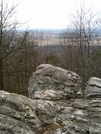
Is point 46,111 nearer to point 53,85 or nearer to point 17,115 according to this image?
point 17,115

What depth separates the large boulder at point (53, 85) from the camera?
5.42 meters

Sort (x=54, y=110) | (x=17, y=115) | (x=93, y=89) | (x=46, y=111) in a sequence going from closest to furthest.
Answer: (x=17, y=115)
(x=46, y=111)
(x=54, y=110)
(x=93, y=89)

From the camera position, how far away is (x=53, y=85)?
18.7 feet

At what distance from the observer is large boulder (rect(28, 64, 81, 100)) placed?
17.8 ft

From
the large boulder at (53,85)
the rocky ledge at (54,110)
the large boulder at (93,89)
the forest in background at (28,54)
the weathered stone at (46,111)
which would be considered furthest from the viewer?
the forest in background at (28,54)

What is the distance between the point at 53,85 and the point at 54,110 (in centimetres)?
148

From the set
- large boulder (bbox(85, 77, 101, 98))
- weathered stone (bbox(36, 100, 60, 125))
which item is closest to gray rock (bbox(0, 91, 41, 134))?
weathered stone (bbox(36, 100, 60, 125))

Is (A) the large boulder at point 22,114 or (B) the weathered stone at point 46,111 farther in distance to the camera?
(B) the weathered stone at point 46,111

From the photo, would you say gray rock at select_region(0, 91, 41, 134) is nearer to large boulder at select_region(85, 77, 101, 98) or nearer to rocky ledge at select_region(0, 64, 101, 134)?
rocky ledge at select_region(0, 64, 101, 134)

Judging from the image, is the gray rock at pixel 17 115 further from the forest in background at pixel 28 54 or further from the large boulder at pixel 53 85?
the forest in background at pixel 28 54

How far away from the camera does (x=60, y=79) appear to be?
5.80 m

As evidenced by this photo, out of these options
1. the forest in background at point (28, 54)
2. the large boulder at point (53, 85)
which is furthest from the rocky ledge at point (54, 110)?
the forest in background at point (28, 54)

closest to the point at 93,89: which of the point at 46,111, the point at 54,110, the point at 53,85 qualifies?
the point at 53,85

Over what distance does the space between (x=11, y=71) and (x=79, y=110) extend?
7.62 metres
